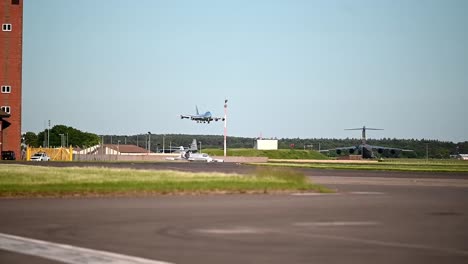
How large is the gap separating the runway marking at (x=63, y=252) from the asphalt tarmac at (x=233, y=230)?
2cm

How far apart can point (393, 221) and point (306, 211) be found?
3.54 m

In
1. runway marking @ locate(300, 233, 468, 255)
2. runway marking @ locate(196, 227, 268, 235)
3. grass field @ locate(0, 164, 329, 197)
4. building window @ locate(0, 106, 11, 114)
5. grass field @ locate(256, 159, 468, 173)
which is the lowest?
runway marking @ locate(300, 233, 468, 255)

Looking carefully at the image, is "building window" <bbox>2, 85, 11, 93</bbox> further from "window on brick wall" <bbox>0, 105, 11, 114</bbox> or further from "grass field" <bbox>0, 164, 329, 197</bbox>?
"grass field" <bbox>0, 164, 329, 197</bbox>

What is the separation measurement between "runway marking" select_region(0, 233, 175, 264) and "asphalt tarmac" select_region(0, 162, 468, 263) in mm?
18

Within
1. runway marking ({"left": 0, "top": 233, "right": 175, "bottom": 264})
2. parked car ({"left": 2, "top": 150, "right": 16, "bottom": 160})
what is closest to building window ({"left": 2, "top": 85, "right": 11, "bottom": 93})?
parked car ({"left": 2, "top": 150, "right": 16, "bottom": 160})

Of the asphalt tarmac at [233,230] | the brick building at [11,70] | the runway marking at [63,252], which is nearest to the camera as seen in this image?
the runway marking at [63,252]

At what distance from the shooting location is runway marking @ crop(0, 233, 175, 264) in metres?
12.1

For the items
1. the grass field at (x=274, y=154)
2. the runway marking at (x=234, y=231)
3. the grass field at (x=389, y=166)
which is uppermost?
the grass field at (x=274, y=154)

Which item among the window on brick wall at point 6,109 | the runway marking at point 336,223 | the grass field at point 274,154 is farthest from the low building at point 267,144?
the runway marking at point 336,223

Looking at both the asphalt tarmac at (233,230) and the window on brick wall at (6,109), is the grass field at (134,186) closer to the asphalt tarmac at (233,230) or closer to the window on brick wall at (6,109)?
the asphalt tarmac at (233,230)

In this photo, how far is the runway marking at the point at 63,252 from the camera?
1215 centimetres

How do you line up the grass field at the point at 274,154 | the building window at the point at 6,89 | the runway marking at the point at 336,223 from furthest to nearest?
1. the grass field at the point at 274,154
2. the building window at the point at 6,89
3. the runway marking at the point at 336,223

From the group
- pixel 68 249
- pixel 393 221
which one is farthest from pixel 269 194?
pixel 68 249

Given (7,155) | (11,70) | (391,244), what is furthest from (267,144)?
Result: (391,244)
